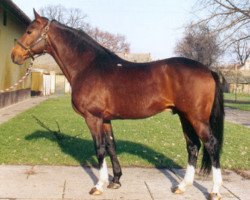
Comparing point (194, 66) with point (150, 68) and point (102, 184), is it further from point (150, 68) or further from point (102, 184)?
point (102, 184)

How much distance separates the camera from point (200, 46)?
54938 mm

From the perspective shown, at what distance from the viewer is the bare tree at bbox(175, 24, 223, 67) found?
2773cm

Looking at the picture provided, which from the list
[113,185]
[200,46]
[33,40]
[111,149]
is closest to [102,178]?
[113,185]

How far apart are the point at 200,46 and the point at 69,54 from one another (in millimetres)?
50801

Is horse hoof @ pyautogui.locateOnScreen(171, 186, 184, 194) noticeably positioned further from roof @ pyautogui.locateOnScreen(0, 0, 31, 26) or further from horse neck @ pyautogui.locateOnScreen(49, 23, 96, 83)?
roof @ pyautogui.locateOnScreen(0, 0, 31, 26)

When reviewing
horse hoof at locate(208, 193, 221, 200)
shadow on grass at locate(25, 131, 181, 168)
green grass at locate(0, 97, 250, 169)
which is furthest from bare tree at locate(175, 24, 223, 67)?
horse hoof at locate(208, 193, 221, 200)

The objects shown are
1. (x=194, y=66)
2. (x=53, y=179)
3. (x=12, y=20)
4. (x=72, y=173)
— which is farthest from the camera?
(x=12, y=20)

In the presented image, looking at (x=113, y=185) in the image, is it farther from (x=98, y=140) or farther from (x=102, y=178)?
(x=98, y=140)

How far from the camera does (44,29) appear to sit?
19.2 ft

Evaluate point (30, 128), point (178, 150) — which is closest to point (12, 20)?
point (30, 128)

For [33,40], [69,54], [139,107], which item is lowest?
[139,107]

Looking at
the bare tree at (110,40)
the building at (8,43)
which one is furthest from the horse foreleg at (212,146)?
the bare tree at (110,40)

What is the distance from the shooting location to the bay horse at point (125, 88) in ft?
17.9

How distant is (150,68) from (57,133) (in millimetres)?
5190
